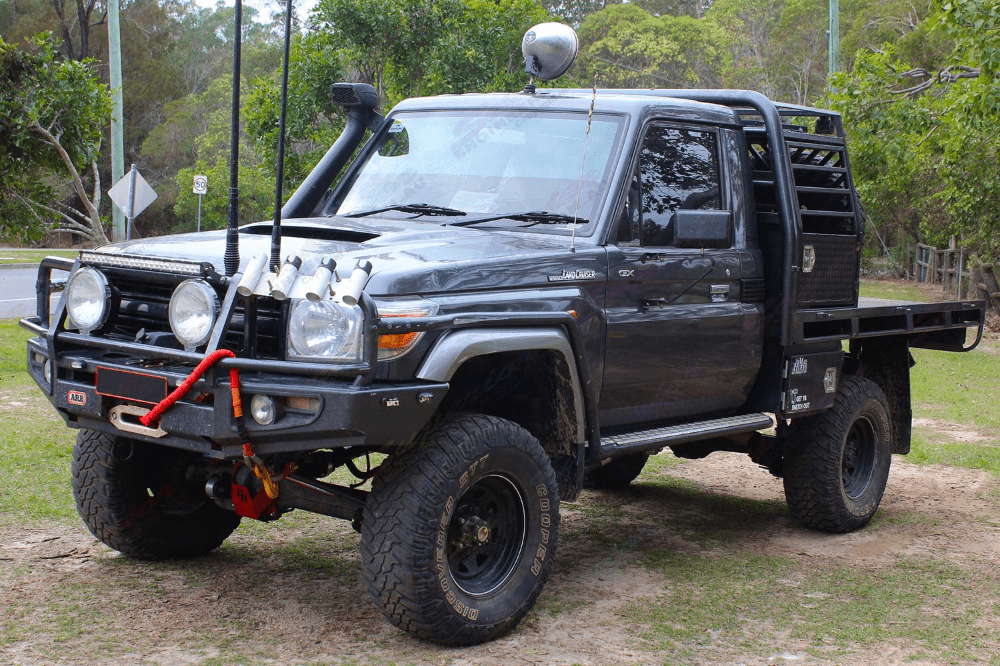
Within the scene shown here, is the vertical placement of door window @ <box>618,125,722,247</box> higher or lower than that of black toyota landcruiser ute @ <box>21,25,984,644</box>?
higher

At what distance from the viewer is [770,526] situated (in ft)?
22.6

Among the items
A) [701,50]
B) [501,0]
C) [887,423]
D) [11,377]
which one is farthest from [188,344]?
[701,50]

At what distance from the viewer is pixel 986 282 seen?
2236cm

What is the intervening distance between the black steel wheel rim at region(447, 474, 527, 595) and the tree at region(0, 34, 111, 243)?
898 centimetres

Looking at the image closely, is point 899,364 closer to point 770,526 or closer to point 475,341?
point 770,526

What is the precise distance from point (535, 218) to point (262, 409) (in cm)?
172

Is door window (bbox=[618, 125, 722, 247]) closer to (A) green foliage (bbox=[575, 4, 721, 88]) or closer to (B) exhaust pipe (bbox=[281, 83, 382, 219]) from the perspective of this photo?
(B) exhaust pipe (bbox=[281, 83, 382, 219])

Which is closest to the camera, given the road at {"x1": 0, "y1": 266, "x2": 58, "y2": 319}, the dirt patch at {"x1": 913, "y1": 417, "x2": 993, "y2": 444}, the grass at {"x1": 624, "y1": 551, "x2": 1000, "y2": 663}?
the grass at {"x1": 624, "y1": 551, "x2": 1000, "y2": 663}

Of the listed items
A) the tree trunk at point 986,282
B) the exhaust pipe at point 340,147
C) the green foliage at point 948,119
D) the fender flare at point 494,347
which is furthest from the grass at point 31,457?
the tree trunk at point 986,282

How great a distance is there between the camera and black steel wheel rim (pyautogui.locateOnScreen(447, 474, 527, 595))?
15.0 ft

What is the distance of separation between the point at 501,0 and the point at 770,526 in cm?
1143

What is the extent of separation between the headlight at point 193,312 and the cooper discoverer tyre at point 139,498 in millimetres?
1075

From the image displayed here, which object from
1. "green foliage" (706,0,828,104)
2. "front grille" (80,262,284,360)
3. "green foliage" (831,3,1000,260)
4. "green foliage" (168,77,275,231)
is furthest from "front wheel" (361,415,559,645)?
"green foliage" (706,0,828,104)

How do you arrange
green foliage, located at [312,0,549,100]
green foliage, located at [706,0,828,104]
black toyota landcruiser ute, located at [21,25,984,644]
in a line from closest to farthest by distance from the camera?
1. black toyota landcruiser ute, located at [21,25,984,644]
2. green foliage, located at [312,0,549,100]
3. green foliage, located at [706,0,828,104]
